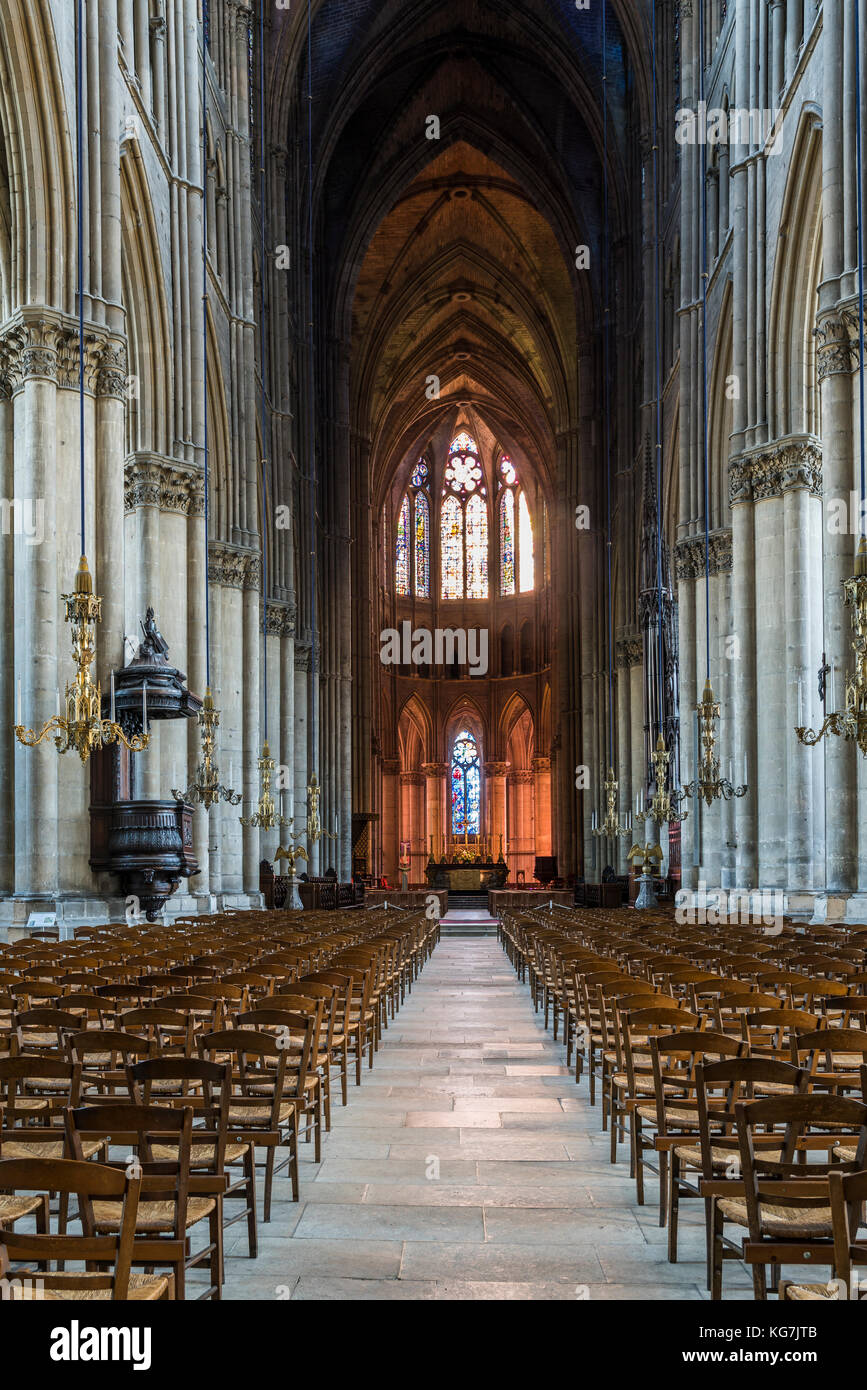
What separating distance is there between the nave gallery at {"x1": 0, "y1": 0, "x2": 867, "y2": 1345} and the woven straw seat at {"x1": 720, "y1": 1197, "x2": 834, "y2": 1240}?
0.02 meters

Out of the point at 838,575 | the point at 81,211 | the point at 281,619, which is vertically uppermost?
the point at 81,211

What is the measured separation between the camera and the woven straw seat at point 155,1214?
498 cm

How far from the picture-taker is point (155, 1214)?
519 cm

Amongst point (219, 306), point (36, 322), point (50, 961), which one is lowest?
point (50, 961)

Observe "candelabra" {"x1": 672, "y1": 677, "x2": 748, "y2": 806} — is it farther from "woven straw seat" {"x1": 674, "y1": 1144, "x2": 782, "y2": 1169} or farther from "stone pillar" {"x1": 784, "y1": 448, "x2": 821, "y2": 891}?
"woven straw seat" {"x1": 674, "y1": 1144, "x2": 782, "y2": 1169}

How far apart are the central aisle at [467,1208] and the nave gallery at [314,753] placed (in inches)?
1.5

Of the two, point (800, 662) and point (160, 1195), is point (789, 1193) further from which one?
point (800, 662)

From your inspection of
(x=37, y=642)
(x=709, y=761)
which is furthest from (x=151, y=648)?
(x=709, y=761)

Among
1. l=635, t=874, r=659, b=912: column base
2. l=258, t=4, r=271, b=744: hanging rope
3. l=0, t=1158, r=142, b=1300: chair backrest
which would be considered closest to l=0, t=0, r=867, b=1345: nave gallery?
l=0, t=1158, r=142, b=1300: chair backrest

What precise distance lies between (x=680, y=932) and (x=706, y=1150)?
11658 mm

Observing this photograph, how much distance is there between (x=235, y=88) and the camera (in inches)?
1312

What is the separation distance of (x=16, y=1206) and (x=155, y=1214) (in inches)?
22.7
